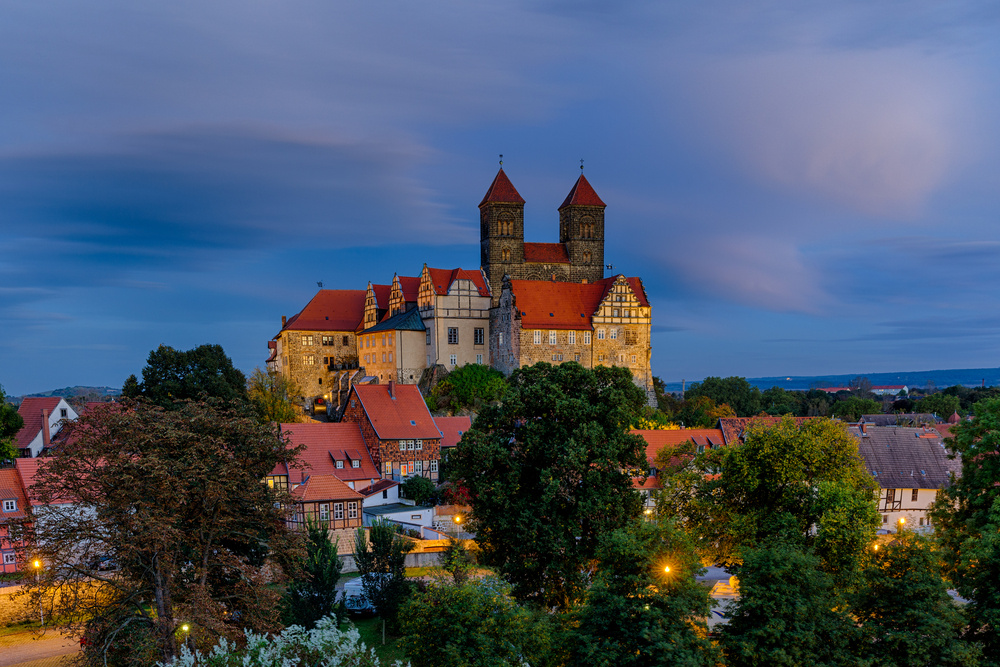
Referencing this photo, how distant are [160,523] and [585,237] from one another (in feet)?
227

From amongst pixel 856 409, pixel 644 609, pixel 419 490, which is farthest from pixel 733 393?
pixel 644 609

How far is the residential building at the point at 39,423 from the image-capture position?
5550cm

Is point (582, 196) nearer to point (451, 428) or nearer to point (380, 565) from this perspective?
point (451, 428)

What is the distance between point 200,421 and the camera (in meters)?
21.6

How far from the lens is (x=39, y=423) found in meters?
57.7

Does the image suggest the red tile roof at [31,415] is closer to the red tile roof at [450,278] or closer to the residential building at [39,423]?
the residential building at [39,423]

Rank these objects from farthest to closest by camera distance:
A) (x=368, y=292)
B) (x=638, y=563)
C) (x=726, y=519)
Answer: (x=368, y=292) < (x=726, y=519) < (x=638, y=563)

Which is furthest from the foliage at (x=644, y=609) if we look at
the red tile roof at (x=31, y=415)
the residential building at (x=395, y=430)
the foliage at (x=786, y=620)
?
the red tile roof at (x=31, y=415)

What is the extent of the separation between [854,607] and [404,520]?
26084 mm

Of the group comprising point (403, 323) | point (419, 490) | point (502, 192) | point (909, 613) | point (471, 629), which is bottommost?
point (909, 613)

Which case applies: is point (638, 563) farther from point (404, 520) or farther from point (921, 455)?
point (921, 455)

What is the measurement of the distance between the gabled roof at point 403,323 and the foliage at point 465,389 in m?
6.24

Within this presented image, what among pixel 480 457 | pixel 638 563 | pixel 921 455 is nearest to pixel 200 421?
pixel 480 457

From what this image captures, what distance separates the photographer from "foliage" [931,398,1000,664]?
2056cm
